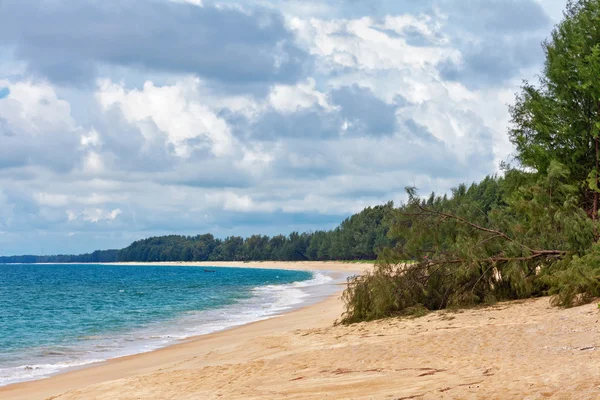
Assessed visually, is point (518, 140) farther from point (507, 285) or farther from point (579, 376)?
point (579, 376)

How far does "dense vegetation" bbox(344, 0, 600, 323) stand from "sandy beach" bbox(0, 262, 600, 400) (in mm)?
1187

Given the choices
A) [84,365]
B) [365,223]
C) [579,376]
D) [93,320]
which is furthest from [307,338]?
[365,223]

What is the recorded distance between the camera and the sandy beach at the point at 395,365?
8.77 meters

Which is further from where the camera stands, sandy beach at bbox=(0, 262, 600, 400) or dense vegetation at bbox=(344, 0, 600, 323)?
dense vegetation at bbox=(344, 0, 600, 323)

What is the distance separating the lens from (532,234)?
67.1 feet

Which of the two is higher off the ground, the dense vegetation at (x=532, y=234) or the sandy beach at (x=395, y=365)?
the dense vegetation at (x=532, y=234)

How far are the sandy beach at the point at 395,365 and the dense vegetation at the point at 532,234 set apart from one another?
1187 millimetres

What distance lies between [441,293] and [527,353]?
8.82 meters

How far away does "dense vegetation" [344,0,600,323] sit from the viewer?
62.5 feet

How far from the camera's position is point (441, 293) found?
64.4 ft

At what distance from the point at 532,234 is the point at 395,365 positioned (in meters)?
11.3

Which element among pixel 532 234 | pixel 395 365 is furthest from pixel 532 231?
pixel 395 365

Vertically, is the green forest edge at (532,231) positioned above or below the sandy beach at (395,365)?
above

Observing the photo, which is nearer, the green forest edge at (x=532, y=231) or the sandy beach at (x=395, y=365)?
the sandy beach at (x=395, y=365)
